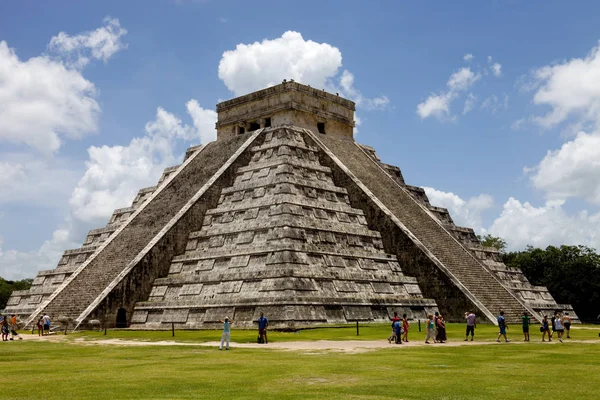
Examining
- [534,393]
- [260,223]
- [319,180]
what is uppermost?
[319,180]

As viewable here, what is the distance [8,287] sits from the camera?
2938 inches

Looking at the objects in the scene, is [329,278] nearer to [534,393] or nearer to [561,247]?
[534,393]

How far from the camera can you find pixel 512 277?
33969 mm

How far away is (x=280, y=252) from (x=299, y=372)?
12946mm

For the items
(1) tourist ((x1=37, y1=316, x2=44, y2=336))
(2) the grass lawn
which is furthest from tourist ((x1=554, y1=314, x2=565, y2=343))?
(1) tourist ((x1=37, y1=316, x2=44, y2=336))

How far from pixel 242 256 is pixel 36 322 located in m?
9.14

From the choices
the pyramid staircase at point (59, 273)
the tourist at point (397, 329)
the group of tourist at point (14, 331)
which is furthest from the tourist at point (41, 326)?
the tourist at point (397, 329)

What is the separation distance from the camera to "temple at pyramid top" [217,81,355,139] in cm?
3666

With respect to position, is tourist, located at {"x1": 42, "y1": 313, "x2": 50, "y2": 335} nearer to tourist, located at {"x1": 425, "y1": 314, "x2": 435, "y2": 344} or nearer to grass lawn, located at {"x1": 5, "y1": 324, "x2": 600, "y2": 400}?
grass lawn, located at {"x1": 5, "y1": 324, "x2": 600, "y2": 400}

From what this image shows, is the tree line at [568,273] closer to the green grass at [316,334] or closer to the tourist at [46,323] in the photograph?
the green grass at [316,334]

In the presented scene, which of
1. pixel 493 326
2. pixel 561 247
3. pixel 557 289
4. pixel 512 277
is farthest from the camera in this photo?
pixel 561 247

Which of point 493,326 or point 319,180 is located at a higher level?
point 319,180

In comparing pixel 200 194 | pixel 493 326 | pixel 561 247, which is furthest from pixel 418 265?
pixel 561 247

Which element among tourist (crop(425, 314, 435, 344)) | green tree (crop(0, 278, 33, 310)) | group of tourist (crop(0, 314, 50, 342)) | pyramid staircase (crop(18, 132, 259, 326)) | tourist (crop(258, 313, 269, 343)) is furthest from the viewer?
green tree (crop(0, 278, 33, 310))
